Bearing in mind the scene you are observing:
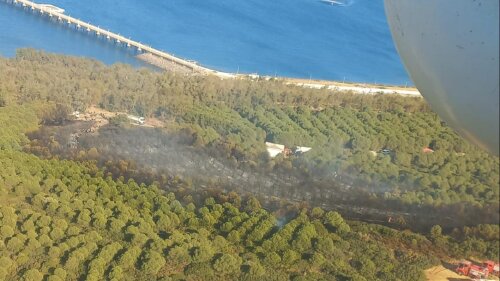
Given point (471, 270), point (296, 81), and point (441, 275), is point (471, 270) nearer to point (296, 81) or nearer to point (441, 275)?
point (441, 275)

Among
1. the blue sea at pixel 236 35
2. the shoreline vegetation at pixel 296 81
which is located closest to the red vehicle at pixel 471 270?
the shoreline vegetation at pixel 296 81

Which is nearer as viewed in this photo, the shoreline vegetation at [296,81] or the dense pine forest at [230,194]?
the dense pine forest at [230,194]

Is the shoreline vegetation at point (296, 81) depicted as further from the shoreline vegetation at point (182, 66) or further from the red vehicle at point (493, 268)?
the red vehicle at point (493, 268)

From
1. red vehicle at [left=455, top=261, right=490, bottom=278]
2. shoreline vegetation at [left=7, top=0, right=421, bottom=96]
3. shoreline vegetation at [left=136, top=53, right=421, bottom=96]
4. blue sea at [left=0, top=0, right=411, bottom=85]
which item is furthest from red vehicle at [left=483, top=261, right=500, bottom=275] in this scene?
blue sea at [left=0, top=0, right=411, bottom=85]

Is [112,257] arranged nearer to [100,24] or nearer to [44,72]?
[44,72]

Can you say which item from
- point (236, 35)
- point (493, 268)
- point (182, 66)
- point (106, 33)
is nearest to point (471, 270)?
point (493, 268)

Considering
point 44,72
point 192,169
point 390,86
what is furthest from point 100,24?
point 192,169
